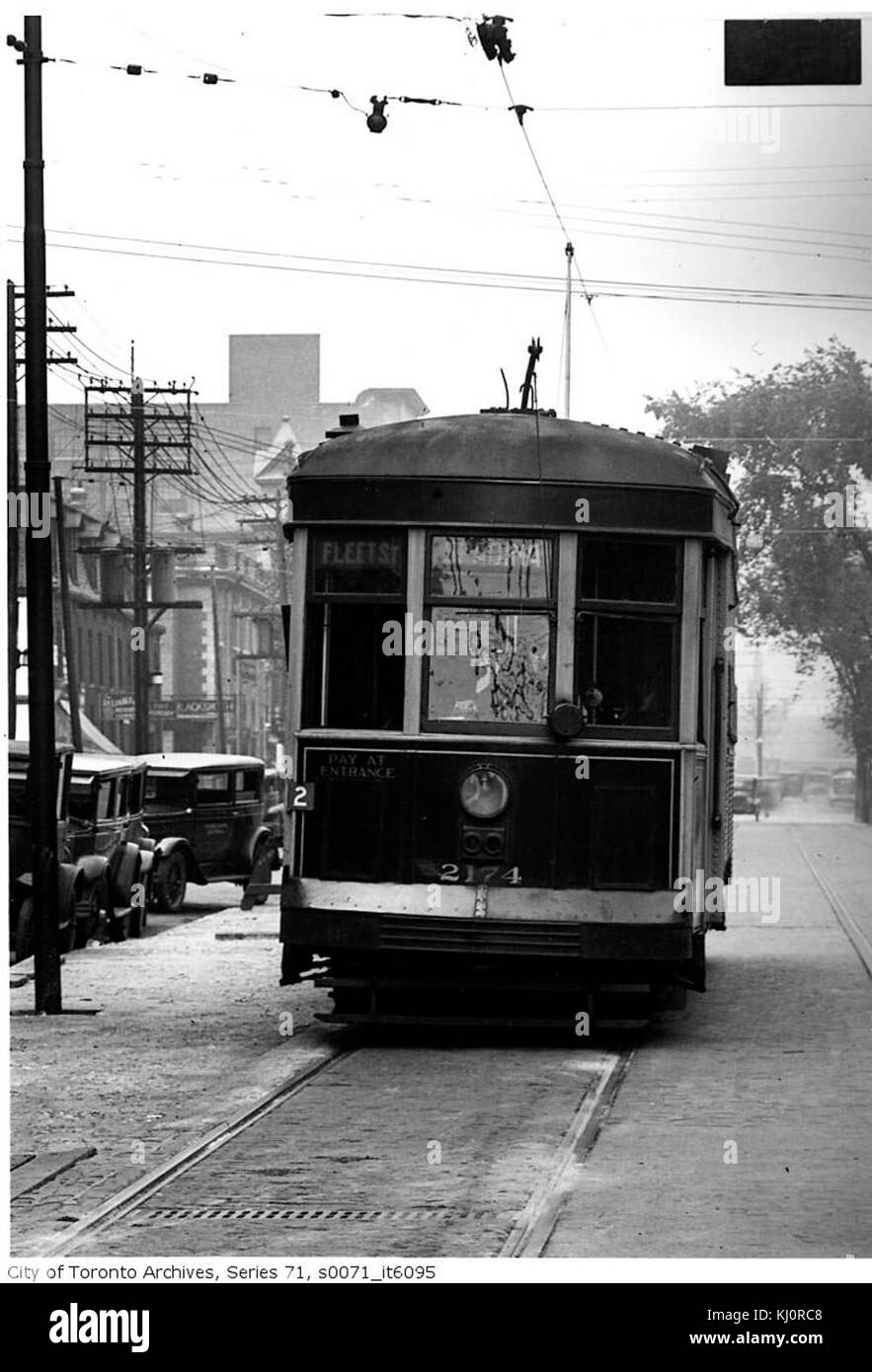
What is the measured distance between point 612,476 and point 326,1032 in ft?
12.1

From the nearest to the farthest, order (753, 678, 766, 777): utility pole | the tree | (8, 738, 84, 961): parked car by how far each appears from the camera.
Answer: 1. (8, 738, 84, 961): parked car
2. the tree
3. (753, 678, 766, 777): utility pole

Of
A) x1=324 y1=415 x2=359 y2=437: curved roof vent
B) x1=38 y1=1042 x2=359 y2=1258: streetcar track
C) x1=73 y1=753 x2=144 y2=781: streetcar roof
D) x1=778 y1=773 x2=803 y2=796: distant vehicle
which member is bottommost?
x1=778 y1=773 x2=803 y2=796: distant vehicle

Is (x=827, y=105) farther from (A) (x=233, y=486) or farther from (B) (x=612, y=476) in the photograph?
(A) (x=233, y=486)

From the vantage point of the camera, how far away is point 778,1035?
13883 mm

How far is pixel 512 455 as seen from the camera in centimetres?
1271

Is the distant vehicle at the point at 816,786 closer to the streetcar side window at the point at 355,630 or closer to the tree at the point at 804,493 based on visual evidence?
the tree at the point at 804,493

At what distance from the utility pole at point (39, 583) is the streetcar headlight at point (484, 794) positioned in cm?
312

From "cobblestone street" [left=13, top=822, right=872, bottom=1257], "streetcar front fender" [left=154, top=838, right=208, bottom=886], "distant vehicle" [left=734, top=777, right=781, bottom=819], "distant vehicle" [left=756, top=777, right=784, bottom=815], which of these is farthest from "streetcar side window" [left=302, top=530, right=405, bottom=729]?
"distant vehicle" [left=756, top=777, right=784, bottom=815]

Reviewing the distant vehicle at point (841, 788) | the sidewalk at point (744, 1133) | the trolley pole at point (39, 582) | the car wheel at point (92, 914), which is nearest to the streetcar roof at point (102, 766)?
the car wheel at point (92, 914)

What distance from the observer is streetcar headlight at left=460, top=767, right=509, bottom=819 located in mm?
12484

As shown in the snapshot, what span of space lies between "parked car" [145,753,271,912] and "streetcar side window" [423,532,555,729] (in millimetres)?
18771

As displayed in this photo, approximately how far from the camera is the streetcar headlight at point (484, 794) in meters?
12.5

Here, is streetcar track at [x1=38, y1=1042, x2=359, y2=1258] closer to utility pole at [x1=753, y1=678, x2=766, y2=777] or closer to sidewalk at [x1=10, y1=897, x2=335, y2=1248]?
sidewalk at [x1=10, y1=897, x2=335, y2=1248]
